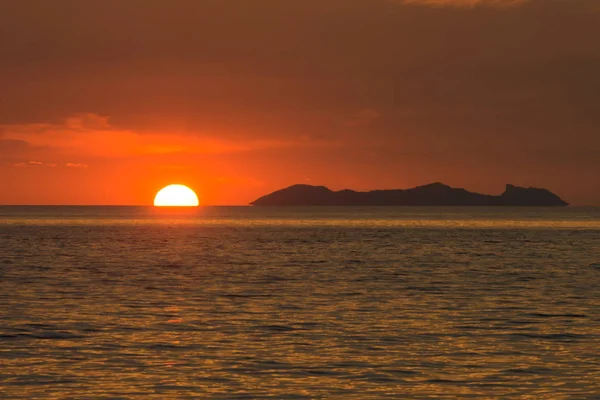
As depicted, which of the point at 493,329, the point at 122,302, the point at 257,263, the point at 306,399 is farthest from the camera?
the point at 257,263

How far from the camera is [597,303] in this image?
38688 mm

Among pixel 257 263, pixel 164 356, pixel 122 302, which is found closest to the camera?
pixel 164 356

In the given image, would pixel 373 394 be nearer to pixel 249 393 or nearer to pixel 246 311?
pixel 249 393

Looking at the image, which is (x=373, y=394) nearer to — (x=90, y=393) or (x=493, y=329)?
(x=90, y=393)

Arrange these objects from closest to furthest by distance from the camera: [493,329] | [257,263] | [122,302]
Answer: [493,329], [122,302], [257,263]

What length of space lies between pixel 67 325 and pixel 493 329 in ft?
46.3

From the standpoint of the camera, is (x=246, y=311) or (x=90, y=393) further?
(x=246, y=311)

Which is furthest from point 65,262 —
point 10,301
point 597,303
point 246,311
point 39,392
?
point 39,392

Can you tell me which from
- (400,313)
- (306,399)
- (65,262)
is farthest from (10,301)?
(65,262)

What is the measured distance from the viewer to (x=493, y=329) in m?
30.2

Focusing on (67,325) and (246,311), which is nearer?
(67,325)

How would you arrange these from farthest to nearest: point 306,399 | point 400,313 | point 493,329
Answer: point 400,313, point 493,329, point 306,399

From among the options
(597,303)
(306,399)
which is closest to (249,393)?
(306,399)

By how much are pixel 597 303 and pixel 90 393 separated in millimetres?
25312
